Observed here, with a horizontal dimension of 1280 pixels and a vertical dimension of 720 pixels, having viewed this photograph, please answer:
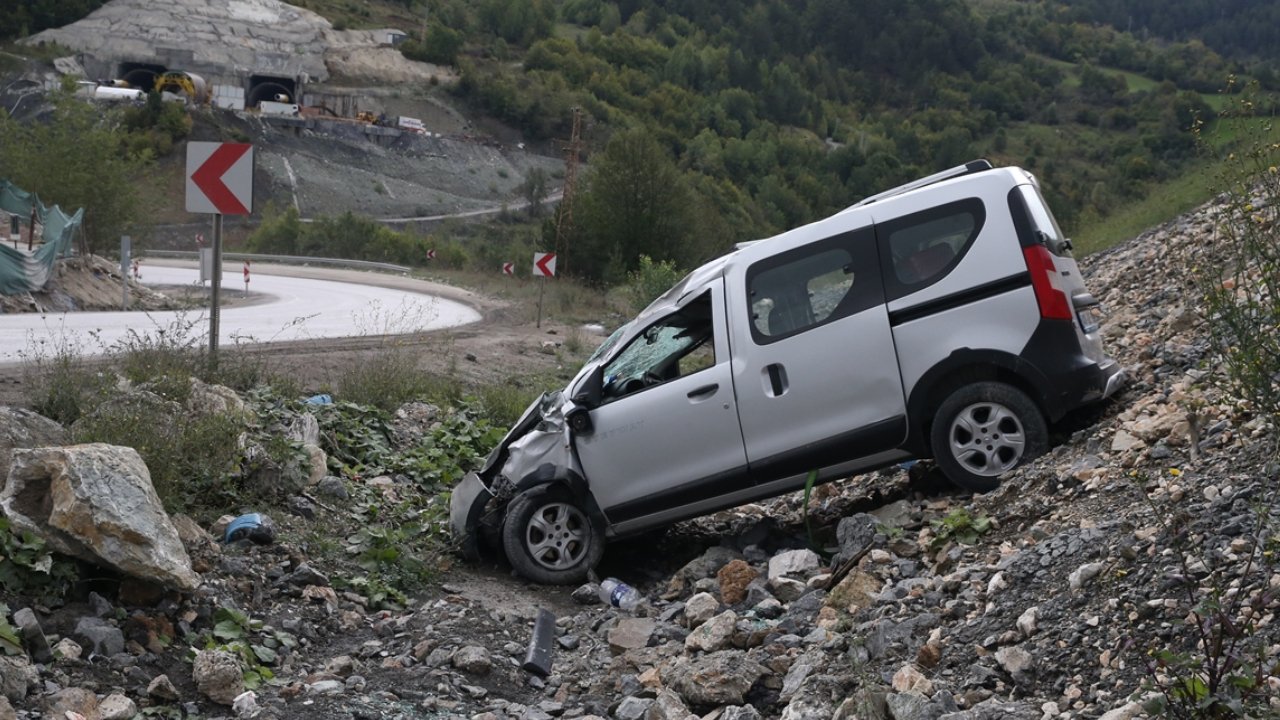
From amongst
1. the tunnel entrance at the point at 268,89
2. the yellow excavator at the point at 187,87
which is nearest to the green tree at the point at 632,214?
the yellow excavator at the point at 187,87

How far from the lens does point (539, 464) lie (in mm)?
8352

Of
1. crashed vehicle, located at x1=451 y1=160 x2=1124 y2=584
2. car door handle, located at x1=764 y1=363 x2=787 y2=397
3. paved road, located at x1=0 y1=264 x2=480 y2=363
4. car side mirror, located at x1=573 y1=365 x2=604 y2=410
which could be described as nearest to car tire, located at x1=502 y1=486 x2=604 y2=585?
crashed vehicle, located at x1=451 y1=160 x2=1124 y2=584

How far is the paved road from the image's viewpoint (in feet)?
55.4

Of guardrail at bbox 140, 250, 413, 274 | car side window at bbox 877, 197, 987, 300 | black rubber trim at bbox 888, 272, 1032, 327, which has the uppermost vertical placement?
car side window at bbox 877, 197, 987, 300

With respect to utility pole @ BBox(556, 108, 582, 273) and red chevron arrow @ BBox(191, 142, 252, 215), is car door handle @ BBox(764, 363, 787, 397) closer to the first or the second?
red chevron arrow @ BBox(191, 142, 252, 215)

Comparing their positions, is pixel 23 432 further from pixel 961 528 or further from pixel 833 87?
pixel 833 87

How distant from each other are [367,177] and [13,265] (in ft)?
215

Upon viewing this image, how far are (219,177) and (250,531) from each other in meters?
4.59

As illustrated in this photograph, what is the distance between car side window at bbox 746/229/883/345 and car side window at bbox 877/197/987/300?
12cm

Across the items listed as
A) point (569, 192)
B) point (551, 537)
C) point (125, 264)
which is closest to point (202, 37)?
point (569, 192)

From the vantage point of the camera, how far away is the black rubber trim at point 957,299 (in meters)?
7.60

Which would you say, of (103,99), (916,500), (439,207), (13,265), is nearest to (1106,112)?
(439,207)

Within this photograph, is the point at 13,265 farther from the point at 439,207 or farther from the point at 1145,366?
the point at 439,207

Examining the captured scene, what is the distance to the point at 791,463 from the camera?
7809mm
